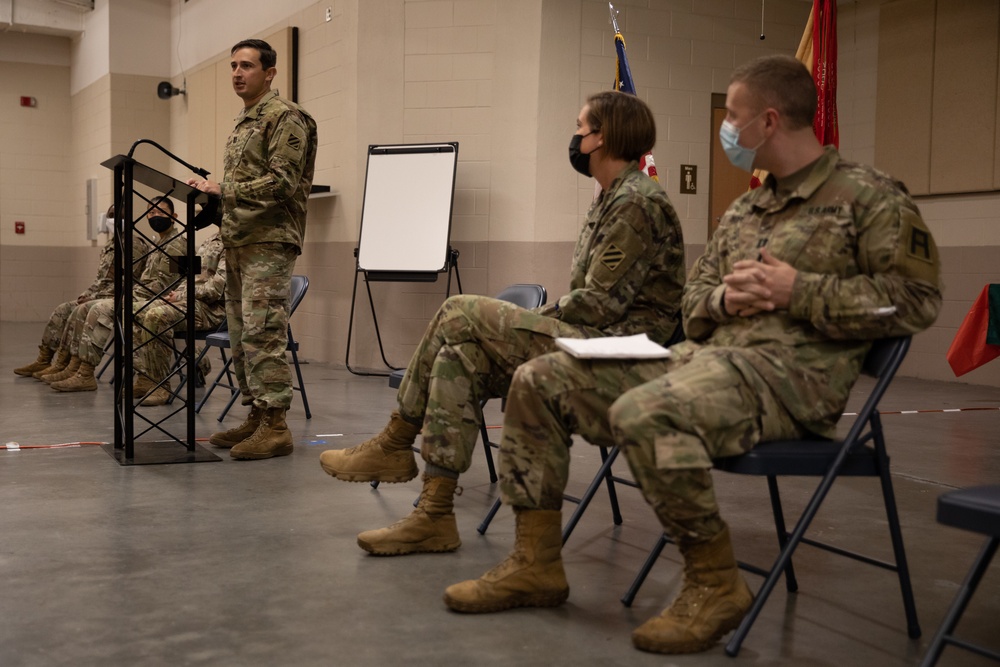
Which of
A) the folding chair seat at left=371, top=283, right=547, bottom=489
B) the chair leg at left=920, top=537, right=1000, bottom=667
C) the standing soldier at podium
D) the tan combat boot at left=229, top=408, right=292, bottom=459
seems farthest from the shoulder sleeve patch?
the tan combat boot at left=229, top=408, right=292, bottom=459

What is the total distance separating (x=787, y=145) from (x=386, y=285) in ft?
18.0

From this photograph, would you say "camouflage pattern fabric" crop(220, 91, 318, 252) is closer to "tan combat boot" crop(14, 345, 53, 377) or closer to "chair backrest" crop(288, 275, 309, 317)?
"chair backrest" crop(288, 275, 309, 317)

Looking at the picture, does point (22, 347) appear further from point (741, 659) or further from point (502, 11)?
point (741, 659)

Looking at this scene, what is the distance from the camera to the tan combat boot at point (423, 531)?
262cm

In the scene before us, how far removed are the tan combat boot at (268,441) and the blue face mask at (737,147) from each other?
2.40 metres

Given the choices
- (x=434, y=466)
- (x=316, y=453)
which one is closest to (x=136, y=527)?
(x=434, y=466)

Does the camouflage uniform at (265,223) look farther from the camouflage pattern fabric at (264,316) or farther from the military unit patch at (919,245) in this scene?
the military unit patch at (919,245)

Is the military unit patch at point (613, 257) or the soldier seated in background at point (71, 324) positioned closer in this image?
the military unit patch at point (613, 257)

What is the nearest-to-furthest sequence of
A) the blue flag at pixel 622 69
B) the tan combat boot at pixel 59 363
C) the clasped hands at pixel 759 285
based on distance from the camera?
the clasped hands at pixel 759 285 < the blue flag at pixel 622 69 < the tan combat boot at pixel 59 363

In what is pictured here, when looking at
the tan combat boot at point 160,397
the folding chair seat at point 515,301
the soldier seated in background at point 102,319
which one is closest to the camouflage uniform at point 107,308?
the soldier seated in background at point 102,319

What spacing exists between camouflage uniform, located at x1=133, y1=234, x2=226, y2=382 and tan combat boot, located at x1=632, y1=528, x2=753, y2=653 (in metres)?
3.65

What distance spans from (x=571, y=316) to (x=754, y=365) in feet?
2.22

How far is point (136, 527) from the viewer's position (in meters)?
2.90

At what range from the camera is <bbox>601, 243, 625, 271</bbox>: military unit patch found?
98.3 inches
